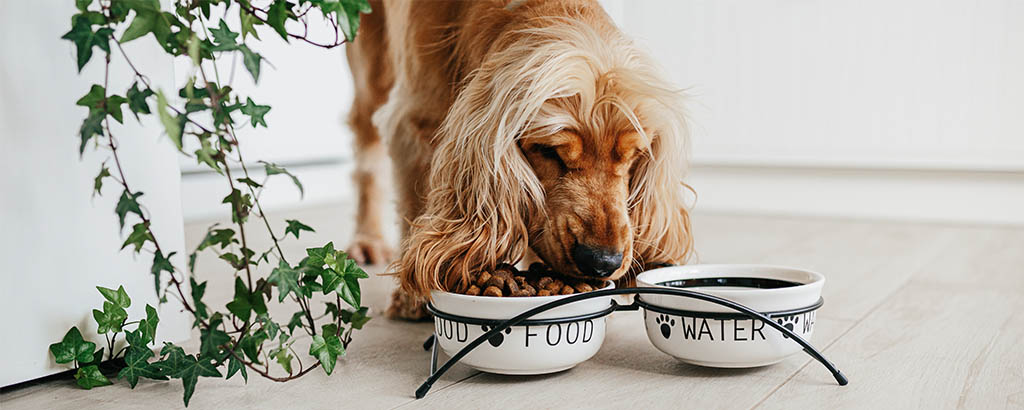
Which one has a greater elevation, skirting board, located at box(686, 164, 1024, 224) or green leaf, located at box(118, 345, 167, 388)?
green leaf, located at box(118, 345, 167, 388)

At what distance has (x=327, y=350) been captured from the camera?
1216 millimetres

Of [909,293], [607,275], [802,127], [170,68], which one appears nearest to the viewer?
[607,275]

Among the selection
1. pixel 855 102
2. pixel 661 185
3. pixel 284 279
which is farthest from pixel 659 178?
pixel 855 102

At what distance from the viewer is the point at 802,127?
3219 millimetres

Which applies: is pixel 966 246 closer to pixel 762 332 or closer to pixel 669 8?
pixel 669 8

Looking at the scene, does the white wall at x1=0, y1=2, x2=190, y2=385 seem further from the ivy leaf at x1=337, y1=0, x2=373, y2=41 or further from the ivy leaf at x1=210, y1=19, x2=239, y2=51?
the ivy leaf at x1=337, y1=0, x2=373, y2=41

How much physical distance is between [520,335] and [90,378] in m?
A: 0.61

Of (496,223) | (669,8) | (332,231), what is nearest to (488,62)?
(496,223)

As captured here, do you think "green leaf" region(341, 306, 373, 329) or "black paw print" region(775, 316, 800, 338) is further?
"green leaf" region(341, 306, 373, 329)

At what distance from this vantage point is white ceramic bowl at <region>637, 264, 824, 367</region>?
1167 millimetres

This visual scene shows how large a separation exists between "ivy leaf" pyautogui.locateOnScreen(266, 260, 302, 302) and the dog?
8.8 inches

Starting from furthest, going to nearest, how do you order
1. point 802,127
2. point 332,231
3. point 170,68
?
point 802,127, point 332,231, point 170,68

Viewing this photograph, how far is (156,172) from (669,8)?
Result: 2347 mm

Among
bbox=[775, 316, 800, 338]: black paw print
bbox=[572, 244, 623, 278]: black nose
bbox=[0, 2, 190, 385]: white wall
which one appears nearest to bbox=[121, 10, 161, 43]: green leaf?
bbox=[0, 2, 190, 385]: white wall
